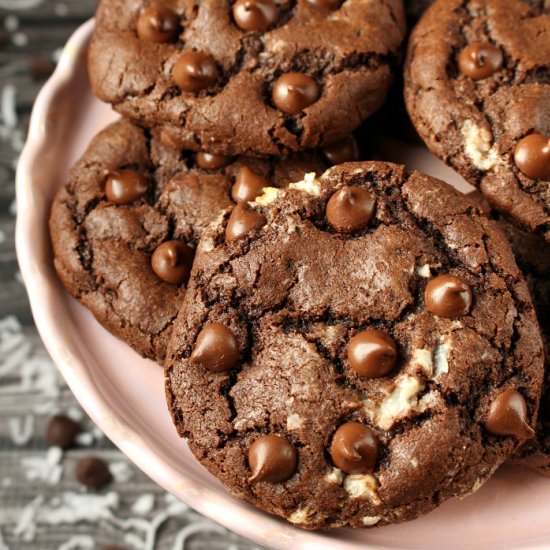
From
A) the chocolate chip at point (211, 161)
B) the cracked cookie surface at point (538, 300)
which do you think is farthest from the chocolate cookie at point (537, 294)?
the chocolate chip at point (211, 161)

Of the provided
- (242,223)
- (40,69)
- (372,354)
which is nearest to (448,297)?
(372,354)

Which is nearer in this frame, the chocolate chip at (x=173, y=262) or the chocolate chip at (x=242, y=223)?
the chocolate chip at (x=242, y=223)

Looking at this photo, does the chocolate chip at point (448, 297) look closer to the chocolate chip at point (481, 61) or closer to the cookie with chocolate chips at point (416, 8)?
the chocolate chip at point (481, 61)

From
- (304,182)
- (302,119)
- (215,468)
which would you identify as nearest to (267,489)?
(215,468)

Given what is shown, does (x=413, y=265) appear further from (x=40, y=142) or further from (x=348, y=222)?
(x=40, y=142)

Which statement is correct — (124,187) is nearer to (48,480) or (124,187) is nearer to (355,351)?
(355,351)

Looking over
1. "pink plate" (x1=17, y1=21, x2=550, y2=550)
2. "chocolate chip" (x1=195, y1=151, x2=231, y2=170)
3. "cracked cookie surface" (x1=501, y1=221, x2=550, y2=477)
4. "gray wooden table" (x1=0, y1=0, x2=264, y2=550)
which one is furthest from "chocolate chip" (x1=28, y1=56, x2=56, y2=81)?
"cracked cookie surface" (x1=501, y1=221, x2=550, y2=477)

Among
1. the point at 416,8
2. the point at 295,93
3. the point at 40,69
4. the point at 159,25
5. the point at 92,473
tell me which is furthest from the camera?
the point at 40,69
